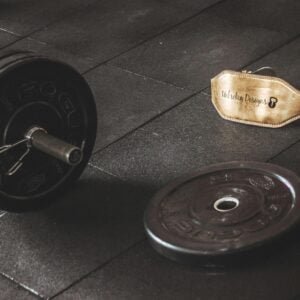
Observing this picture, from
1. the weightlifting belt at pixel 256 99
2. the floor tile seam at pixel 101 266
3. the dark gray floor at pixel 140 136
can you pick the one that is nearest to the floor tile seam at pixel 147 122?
the dark gray floor at pixel 140 136

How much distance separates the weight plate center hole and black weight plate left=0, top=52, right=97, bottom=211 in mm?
468

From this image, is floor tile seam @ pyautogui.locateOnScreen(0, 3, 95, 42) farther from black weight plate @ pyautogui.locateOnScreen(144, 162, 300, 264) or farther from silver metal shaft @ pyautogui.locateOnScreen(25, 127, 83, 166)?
black weight plate @ pyautogui.locateOnScreen(144, 162, 300, 264)

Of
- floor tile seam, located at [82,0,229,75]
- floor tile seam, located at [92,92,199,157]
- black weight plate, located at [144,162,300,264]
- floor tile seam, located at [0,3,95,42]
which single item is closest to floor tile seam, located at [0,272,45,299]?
black weight plate, located at [144,162,300,264]

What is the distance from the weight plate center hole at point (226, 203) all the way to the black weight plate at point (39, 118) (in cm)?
47

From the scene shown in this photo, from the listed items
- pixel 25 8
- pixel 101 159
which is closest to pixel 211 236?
pixel 101 159

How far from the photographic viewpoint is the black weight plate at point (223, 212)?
2.00 metres

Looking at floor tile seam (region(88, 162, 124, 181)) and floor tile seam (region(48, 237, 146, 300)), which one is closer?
floor tile seam (region(48, 237, 146, 300))

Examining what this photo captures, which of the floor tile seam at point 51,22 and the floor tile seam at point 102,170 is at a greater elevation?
the floor tile seam at point 102,170

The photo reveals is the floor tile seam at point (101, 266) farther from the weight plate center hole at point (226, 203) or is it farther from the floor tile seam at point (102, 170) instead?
the floor tile seam at point (102, 170)

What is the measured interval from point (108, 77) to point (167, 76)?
0.24m

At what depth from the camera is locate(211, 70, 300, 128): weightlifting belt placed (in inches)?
99.4

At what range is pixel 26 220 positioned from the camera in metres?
2.39

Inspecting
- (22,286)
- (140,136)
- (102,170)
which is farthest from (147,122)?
(22,286)

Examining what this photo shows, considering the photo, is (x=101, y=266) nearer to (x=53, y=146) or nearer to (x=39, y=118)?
(x=53, y=146)
